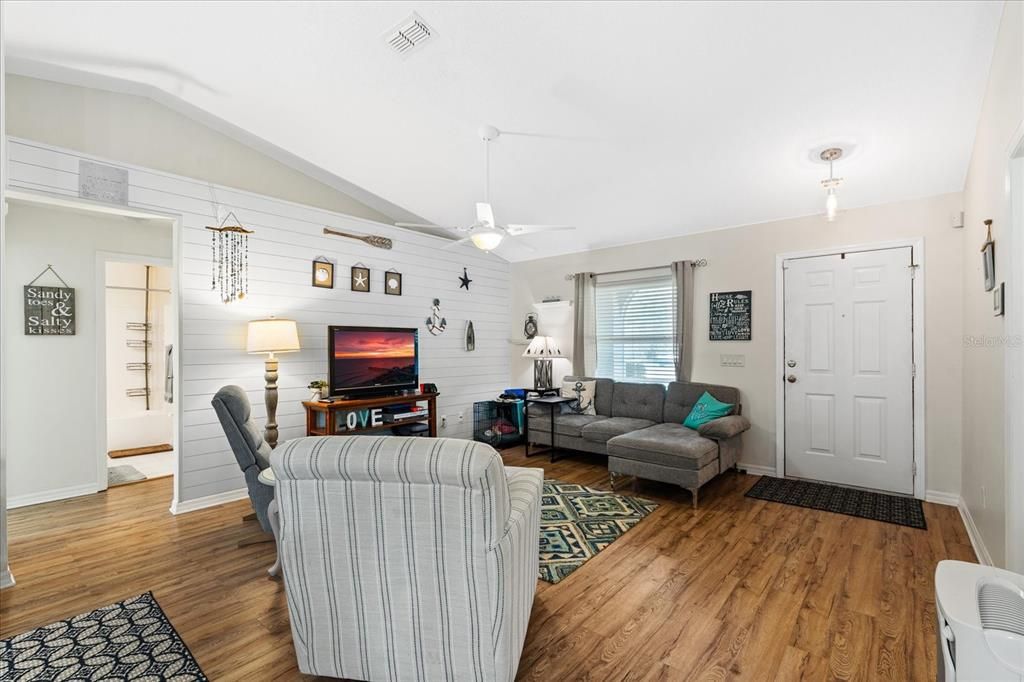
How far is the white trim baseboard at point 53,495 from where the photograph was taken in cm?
391

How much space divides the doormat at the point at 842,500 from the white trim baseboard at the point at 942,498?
107mm

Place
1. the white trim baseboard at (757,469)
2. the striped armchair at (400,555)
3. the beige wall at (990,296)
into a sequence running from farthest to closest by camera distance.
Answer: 1. the white trim baseboard at (757,469)
2. the beige wall at (990,296)
3. the striped armchair at (400,555)

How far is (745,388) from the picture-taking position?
4672mm

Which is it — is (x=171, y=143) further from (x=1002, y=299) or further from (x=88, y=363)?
(x=1002, y=299)

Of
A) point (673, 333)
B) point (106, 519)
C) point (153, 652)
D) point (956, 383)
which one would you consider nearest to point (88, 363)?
point (106, 519)

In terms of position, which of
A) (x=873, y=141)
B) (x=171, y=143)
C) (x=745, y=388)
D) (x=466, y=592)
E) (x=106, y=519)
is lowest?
(x=106, y=519)

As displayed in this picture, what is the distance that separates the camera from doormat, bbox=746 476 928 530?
3.48m

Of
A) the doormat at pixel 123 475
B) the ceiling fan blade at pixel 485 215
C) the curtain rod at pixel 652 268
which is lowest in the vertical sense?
the doormat at pixel 123 475

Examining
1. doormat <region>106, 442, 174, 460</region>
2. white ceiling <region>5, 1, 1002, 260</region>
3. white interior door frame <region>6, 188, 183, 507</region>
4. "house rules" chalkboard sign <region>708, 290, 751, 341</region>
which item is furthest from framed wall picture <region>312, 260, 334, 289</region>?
"house rules" chalkboard sign <region>708, 290, 751, 341</region>

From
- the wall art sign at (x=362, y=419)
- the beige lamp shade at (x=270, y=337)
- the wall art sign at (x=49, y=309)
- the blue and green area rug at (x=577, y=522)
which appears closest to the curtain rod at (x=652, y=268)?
the blue and green area rug at (x=577, y=522)

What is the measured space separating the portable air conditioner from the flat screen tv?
4214 mm

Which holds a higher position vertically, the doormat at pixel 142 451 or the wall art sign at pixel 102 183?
the wall art sign at pixel 102 183

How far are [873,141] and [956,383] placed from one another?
2.02 metres

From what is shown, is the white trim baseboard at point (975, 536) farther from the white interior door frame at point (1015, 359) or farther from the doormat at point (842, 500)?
the white interior door frame at point (1015, 359)
